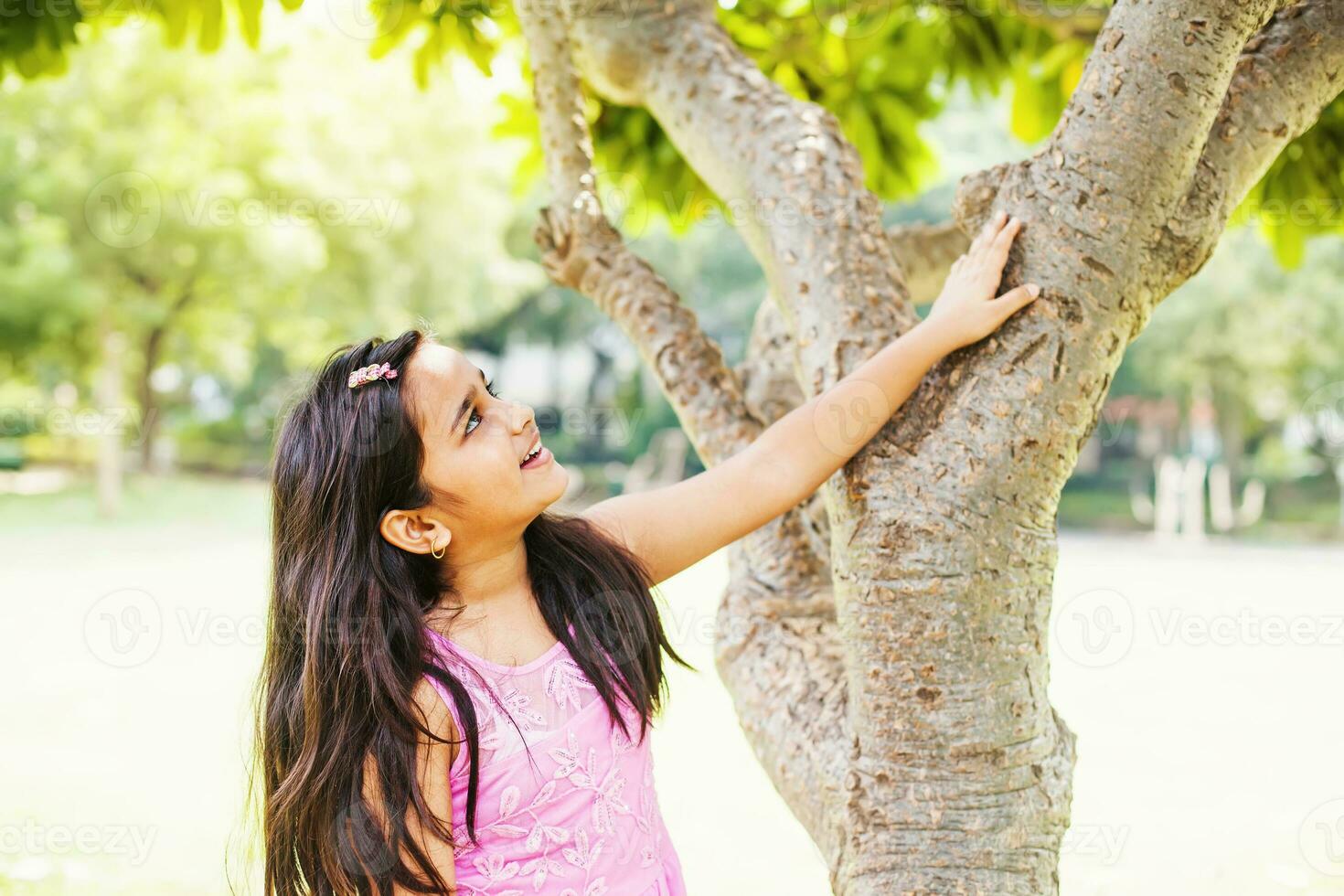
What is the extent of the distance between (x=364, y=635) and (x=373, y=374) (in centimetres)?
38

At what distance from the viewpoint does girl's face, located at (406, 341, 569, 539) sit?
1648 millimetres

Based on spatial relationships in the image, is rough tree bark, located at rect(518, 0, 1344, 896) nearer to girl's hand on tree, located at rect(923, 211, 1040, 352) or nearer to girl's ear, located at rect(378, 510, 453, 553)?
girl's hand on tree, located at rect(923, 211, 1040, 352)

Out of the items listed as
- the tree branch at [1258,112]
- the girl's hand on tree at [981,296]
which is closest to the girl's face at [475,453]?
the girl's hand on tree at [981,296]

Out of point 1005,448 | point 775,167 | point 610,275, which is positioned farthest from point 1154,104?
point 610,275

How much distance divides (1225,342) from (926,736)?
57.0ft

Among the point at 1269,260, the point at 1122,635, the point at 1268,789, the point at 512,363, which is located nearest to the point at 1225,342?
the point at 1269,260

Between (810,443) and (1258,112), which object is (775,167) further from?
(1258,112)

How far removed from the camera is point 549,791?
1.60 metres

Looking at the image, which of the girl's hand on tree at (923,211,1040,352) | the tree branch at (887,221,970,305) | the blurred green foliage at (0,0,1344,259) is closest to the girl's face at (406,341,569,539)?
the girl's hand on tree at (923,211,1040,352)

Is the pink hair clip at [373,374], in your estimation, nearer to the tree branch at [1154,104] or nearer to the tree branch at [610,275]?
the tree branch at [610,275]

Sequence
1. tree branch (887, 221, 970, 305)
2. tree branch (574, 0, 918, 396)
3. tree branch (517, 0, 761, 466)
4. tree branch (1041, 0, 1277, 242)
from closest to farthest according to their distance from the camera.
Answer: tree branch (1041, 0, 1277, 242) → tree branch (574, 0, 918, 396) → tree branch (517, 0, 761, 466) → tree branch (887, 221, 970, 305)

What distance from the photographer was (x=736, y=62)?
2.17 meters

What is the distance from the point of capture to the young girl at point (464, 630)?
156 cm

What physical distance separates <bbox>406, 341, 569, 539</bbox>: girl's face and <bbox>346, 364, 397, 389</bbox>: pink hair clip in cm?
3
